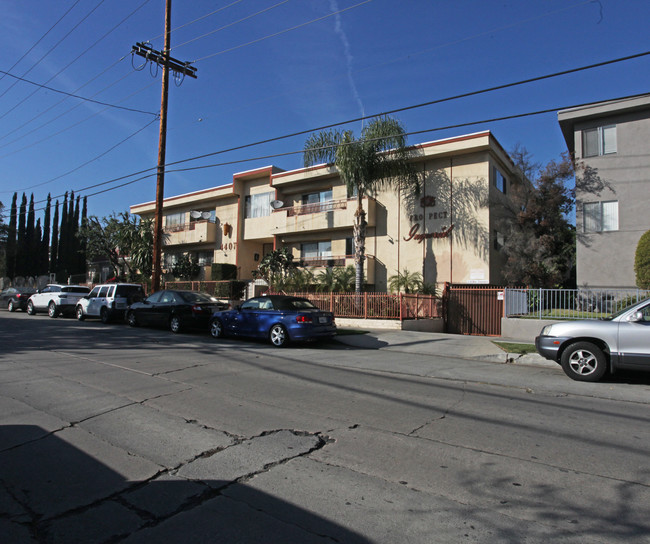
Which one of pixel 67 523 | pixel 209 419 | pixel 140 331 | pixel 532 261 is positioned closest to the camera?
pixel 67 523

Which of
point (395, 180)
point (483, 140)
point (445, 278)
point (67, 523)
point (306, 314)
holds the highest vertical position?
point (483, 140)

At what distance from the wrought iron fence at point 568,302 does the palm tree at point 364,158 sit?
8.15 m

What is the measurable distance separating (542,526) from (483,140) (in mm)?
21240

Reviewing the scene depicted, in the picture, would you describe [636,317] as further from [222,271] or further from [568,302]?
[222,271]

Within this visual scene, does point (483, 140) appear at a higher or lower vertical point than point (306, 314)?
higher

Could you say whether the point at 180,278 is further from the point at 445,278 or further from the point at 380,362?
the point at 380,362

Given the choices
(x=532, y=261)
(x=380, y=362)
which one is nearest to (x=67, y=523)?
(x=380, y=362)

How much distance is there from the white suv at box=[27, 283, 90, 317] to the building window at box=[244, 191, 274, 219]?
12313 mm

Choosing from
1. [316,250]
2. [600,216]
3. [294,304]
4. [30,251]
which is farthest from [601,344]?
[30,251]

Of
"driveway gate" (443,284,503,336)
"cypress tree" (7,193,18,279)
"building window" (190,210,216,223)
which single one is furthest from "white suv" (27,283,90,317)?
"cypress tree" (7,193,18,279)

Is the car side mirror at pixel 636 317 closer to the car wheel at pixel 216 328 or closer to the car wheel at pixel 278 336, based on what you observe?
the car wheel at pixel 278 336

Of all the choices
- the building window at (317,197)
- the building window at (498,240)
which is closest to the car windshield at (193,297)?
the building window at (317,197)

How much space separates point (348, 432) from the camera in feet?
17.1

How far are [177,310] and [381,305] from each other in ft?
25.9
